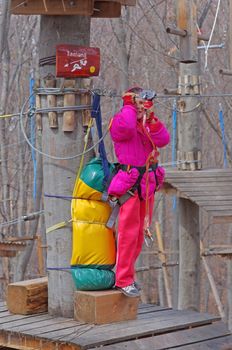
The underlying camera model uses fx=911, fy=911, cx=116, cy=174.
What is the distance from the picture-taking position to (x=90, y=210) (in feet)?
19.9

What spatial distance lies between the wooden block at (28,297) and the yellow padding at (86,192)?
0.75 meters

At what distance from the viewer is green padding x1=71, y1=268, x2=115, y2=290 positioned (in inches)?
239

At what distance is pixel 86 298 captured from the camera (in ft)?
19.7

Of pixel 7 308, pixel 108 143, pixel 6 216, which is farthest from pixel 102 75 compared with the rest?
pixel 7 308

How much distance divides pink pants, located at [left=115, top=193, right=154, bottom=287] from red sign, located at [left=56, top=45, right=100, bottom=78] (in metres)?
0.91

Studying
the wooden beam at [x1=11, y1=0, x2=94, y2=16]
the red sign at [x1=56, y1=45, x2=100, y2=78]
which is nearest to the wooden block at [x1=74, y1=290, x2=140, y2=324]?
the red sign at [x1=56, y1=45, x2=100, y2=78]

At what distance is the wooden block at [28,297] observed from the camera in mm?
6312

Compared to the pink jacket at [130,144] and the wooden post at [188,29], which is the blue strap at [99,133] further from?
the wooden post at [188,29]

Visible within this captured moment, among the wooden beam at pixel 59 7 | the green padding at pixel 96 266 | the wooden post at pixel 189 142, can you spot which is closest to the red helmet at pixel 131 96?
the wooden beam at pixel 59 7

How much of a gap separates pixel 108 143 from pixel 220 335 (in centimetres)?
1895

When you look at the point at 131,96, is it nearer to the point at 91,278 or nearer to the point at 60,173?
the point at 60,173

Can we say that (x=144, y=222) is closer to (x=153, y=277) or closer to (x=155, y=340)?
(x=155, y=340)

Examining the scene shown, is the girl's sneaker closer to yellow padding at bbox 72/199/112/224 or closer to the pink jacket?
yellow padding at bbox 72/199/112/224

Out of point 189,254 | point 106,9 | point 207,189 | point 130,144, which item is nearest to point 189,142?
point 189,254
